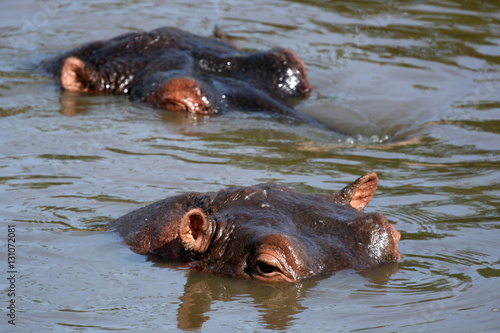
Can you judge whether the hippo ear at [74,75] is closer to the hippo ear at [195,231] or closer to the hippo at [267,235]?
the hippo at [267,235]

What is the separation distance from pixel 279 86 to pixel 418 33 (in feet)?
16.1

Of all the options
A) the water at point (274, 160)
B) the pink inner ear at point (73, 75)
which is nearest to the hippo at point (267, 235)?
the water at point (274, 160)

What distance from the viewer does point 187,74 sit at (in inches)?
422

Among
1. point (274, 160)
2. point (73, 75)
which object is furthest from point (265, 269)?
point (73, 75)

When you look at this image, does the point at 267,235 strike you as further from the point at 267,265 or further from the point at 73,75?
the point at 73,75

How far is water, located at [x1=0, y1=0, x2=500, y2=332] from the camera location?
494 centimetres

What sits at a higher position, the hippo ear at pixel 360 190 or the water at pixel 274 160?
Result: the hippo ear at pixel 360 190

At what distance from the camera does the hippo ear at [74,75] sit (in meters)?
11.3

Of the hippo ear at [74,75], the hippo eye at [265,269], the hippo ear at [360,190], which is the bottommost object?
the hippo ear at [74,75]

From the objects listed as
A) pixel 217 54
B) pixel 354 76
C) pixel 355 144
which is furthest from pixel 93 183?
pixel 354 76

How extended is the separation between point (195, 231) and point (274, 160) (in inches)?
128

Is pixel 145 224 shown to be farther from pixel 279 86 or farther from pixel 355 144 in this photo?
pixel 279 86

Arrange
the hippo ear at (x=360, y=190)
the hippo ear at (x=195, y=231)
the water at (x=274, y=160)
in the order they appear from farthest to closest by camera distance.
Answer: the hippo ear at (x=360, y=190), the hippo ear at (x=195, y=231), the water at (x=274, y=160)

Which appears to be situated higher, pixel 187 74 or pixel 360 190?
pixel 360 190
